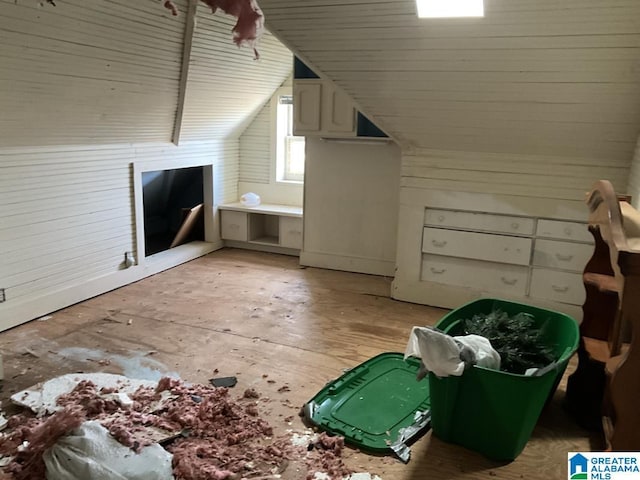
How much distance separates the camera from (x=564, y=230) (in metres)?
3.35

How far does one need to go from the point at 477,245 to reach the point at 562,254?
53 cm

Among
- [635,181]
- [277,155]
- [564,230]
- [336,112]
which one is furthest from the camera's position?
[277,155]

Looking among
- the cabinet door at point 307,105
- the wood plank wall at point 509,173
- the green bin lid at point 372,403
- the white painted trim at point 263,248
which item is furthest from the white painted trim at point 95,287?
the wood plank wall at point 509,173

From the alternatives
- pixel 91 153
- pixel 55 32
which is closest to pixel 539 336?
pixel 55 32

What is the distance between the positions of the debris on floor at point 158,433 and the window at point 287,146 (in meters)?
3.04

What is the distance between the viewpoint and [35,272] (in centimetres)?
333

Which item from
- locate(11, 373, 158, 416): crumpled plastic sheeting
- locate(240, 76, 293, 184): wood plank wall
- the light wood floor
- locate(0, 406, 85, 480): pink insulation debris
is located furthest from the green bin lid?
locate(240, 76, 293, 184): wood plank wall

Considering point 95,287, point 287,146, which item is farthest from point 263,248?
point 95,287

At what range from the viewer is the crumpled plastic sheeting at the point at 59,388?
2.33 meters

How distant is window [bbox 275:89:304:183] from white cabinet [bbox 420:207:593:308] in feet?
6.23

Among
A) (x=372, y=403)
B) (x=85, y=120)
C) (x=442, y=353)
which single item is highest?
(x=85, y=120)

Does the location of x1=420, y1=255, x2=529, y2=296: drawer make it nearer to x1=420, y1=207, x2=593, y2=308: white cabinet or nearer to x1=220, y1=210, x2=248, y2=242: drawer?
x1=420, y1=207, x2=593, y2=308: white cabinet

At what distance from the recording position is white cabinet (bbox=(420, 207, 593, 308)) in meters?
3.35

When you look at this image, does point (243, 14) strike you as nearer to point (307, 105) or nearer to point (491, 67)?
point (491, 67)
